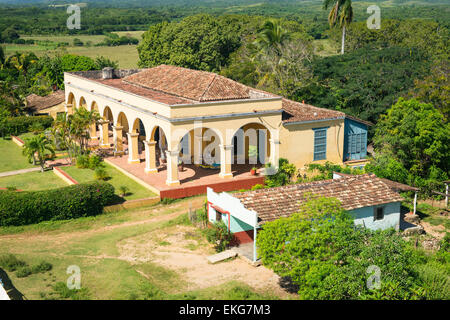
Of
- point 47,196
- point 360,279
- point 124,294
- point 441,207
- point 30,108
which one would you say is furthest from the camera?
point 30,108

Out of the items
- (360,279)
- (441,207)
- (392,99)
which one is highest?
(392,99)

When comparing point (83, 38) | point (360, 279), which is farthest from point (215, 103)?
point (83, 38)

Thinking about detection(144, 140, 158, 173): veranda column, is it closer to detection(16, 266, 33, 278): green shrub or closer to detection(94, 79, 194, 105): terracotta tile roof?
detection(94, 79, 194, 105): terracotta tile roof

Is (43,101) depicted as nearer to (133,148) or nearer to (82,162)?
(82,162)

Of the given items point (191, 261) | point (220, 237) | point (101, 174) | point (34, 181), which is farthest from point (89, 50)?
point (191, 261)

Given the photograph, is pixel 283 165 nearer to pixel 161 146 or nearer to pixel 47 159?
pixel 161 146

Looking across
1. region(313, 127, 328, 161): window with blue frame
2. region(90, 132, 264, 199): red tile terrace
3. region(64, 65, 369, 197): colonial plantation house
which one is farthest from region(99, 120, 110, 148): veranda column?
region(313, 127, 328, 161): window with blue frame
